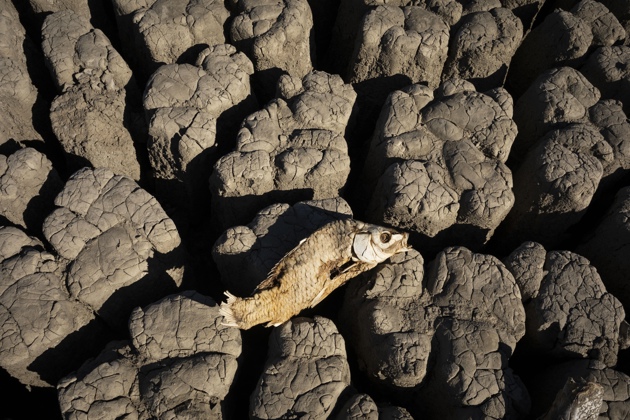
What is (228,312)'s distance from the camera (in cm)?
265

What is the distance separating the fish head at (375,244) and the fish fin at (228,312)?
0.77 metres

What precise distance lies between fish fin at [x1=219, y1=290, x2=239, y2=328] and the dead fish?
0.07 meters

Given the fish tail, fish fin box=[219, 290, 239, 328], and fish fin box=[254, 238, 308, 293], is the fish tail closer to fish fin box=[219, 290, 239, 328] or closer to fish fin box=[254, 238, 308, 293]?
fish fin box=[219, 290, 239, 328]

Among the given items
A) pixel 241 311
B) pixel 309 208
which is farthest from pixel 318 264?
pixel 241 311

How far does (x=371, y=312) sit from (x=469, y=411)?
2.43 ft

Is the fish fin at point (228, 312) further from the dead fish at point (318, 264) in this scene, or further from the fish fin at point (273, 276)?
the fish fin at point (273, 276)

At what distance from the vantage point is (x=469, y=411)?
2.58m

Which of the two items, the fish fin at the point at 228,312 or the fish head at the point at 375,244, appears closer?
the fish fin at the point at 228,312

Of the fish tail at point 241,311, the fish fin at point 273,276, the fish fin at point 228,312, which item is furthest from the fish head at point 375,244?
the fish fin at point 228,312

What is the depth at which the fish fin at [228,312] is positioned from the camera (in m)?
2.63

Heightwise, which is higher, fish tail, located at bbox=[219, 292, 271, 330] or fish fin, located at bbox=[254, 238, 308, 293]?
fish fin, located at bbox=[254, 238, 308, 293]

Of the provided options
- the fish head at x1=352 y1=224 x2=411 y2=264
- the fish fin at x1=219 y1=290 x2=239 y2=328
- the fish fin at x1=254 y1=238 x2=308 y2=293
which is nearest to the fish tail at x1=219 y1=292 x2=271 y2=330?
the fish fin at x1=219 y1=290 x2=239 y2=328

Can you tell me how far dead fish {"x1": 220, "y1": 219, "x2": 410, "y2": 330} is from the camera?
9.20 feet

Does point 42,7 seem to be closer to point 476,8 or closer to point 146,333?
point 146,333
